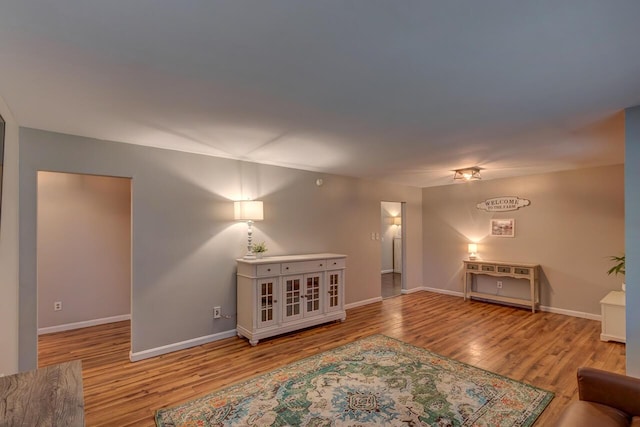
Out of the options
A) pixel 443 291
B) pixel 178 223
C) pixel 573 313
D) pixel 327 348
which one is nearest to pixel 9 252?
pixel 178 223

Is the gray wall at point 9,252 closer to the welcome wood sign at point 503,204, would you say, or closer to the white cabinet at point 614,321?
the white cabinet at point 614,321

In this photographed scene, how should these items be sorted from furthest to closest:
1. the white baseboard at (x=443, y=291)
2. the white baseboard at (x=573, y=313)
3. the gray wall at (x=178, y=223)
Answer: the white baseboard at (x=443, y=291)
the white baseboard at (x=573, y=313)
the gray wall at (x=178, y=223)

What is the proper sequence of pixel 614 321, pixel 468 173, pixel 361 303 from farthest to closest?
1. pixel 361 303
2. pixel 468 173
3. pixel 614 321

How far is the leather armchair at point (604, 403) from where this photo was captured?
1.61 meters

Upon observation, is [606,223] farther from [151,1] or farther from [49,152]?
[49,152]

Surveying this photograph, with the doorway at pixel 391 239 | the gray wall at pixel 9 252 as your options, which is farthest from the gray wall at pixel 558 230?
the gray wall at pixel 9 252

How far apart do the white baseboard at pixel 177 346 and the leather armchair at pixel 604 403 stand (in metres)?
3.40

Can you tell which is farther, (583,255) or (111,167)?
(583,255)

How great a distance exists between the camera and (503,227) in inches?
226

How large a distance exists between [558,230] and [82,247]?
23.4ft

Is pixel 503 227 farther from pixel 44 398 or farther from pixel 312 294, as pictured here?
pixel 44 398

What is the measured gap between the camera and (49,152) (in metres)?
2.96

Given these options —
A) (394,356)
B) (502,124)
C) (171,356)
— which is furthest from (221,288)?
(502,124)

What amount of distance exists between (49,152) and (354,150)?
3.01 meters
